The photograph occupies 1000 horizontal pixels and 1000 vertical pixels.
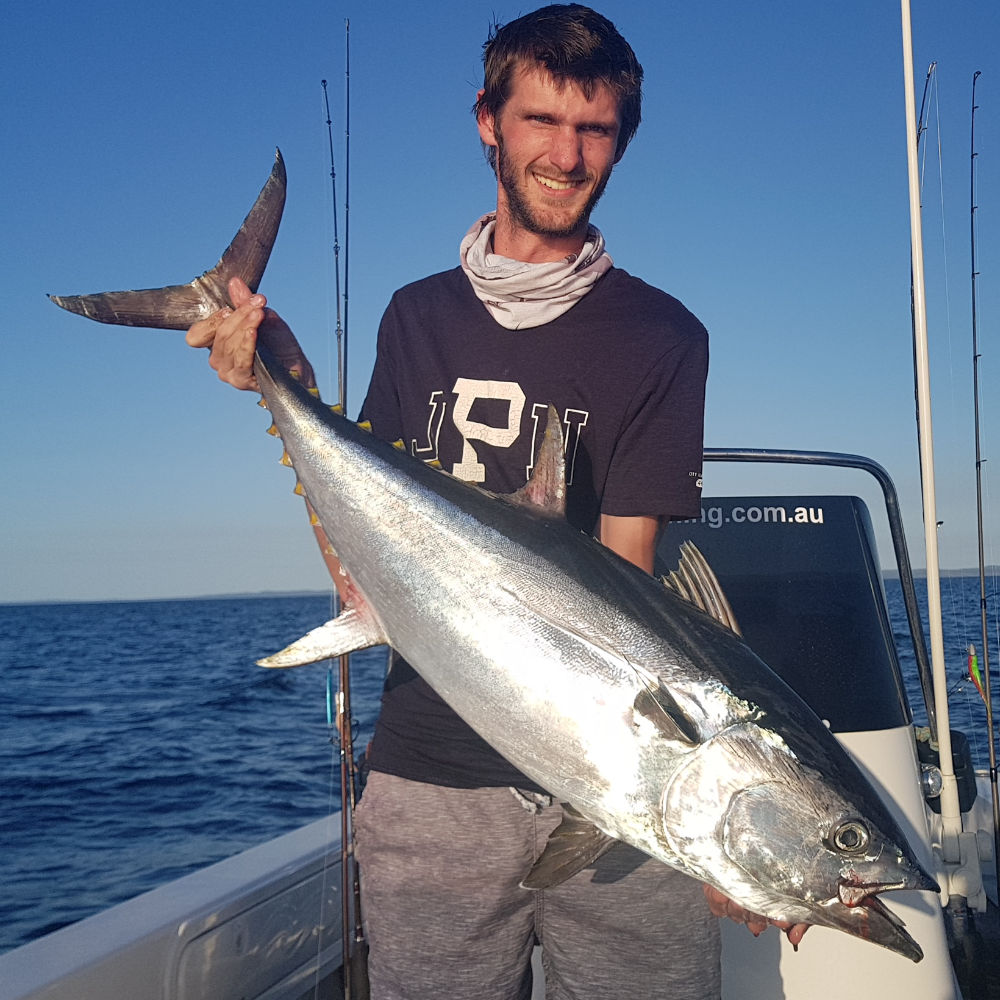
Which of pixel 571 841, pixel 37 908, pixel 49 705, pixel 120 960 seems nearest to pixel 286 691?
pixel 49 705

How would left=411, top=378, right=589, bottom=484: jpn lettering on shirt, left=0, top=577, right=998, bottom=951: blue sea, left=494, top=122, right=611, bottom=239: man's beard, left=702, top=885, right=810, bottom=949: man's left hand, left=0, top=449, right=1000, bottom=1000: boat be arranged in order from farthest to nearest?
left=0, top=577, right=998, bottom=951: blue sea → left=0, top=449, right=1000, bottom=1000: boat → left=494, top=122, right=611, bottom=239: man's beard → left=411, top=378, right=589, bottom=484: jpn lettering on shirt → left=702, top=885, right=810, bottom=949: man's left hand

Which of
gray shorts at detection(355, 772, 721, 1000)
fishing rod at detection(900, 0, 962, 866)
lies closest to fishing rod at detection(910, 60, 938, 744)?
fishing rod at detection(900, 0, 962, 866)

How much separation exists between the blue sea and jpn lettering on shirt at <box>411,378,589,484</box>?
315 centimetres

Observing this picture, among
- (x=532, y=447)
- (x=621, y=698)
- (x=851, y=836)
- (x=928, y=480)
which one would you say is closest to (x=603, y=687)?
(x=621, y=698)

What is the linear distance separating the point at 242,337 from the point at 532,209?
0.80 m

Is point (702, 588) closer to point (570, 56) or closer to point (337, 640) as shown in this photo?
point (337, 640)

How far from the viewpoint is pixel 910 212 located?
424cm

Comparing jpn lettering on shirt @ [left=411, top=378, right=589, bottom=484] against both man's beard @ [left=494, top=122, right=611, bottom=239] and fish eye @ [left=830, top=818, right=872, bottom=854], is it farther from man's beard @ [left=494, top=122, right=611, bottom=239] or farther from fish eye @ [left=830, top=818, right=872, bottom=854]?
fish eye @ [left=830, top=818, right=872, bottom=854]

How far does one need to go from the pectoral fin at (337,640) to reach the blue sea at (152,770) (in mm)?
3248

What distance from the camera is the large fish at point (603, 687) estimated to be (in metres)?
1.62

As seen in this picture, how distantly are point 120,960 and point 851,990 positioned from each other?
7.39 feet

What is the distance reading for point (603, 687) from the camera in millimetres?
1692

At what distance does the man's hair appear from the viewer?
232 cm

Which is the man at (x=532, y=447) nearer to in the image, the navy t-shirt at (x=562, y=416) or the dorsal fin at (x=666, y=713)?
the navy t-shirt at (x=562, y=416)
